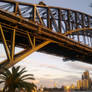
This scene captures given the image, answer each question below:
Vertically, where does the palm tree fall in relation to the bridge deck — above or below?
below

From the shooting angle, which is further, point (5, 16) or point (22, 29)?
point (22, 29)

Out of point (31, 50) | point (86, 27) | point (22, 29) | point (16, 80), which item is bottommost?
point (16, 80)

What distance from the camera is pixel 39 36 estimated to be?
3312 centimetres

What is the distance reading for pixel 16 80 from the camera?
26594mm

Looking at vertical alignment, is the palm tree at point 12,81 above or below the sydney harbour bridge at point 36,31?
below

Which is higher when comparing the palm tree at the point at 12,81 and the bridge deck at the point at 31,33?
the bridge deck at the point at 31,33

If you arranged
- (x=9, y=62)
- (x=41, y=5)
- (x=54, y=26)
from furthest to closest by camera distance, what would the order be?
(x=54, y=26) → (x=41, y=5) → (x=9, y=62)

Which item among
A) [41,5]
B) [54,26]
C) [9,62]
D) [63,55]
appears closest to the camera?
[9,62]

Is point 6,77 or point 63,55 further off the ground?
point 63,55

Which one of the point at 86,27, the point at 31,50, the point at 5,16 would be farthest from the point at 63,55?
the point at 5,16

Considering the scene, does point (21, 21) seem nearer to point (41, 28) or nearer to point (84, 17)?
point (41, 28)

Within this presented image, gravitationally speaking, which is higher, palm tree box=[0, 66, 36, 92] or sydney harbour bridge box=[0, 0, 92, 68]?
sydney harbour bridge box=[0, 0, 92, 68]

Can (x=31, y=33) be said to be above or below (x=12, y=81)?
above

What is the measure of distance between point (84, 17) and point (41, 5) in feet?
80.5
